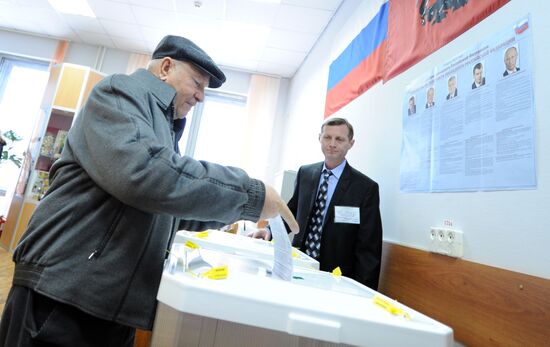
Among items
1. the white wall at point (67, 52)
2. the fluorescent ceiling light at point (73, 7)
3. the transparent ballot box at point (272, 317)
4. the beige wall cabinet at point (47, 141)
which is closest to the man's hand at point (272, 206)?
the transparent ballot box at point (272, 317)

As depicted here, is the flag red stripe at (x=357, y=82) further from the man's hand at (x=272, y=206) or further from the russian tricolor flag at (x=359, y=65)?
the man's hand at (x=272, y=206)

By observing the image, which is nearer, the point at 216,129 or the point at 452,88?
the point at 452,88

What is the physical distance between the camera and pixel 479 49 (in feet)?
3.70

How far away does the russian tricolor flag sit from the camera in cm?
196

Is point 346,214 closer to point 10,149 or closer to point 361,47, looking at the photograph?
point 361,47

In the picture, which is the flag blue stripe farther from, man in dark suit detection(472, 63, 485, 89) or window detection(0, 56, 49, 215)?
window detection(0, 56, 49, 215)

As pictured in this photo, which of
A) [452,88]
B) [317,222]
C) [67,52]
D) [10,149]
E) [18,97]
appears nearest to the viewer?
[452,88]

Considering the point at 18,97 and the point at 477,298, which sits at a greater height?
the point at 18,97

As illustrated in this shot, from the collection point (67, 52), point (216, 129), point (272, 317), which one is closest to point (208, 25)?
point (216, 129)

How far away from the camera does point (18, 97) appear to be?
4930 millimetres

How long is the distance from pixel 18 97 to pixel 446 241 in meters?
6.18

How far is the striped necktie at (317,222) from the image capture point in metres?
1.60

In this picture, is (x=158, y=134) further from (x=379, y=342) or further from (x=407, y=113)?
(x=407, y=113)

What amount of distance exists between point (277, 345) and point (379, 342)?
144 mm
